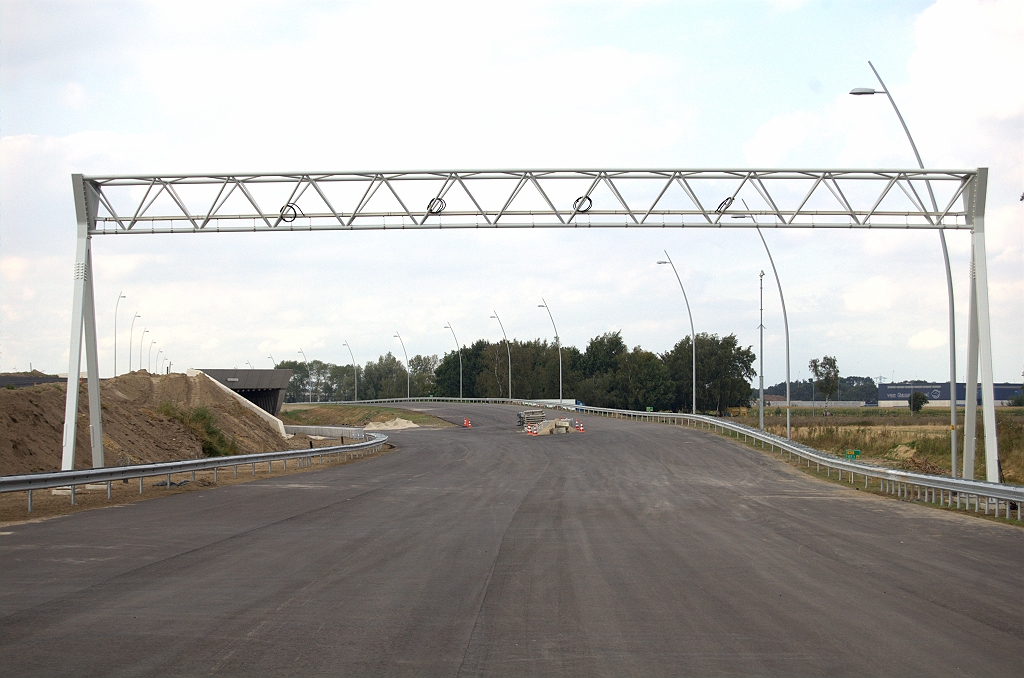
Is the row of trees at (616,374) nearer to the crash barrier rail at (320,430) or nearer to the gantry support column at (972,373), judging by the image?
the crash barrier rail at (320,430)

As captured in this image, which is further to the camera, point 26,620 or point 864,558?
point 864,558

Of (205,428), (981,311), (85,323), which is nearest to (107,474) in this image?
(85,323)

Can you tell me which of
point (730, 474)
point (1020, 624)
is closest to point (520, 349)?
point (730, 474)

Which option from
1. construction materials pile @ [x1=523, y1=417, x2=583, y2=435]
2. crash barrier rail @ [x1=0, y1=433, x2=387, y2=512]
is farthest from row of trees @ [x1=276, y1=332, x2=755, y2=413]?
crash barrier rail @ [x1=0, y1=433, x2=387, y2=512]

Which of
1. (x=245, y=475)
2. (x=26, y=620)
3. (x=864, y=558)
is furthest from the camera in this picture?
(x=245, y=475)

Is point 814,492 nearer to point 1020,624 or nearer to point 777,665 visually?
point 1020,624

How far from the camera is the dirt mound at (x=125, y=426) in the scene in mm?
32375

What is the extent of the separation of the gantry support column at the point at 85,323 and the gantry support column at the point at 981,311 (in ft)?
77.2

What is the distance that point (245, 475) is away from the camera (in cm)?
3092

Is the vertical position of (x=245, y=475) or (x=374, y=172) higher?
(x=374, y=172)

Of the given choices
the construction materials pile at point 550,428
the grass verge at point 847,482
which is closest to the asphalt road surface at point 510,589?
the grass verge at point 847,482

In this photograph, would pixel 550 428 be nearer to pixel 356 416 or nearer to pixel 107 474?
pixel 107 474

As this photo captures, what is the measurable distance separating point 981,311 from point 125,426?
3229 cm

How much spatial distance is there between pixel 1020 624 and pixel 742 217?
18.6 metres
